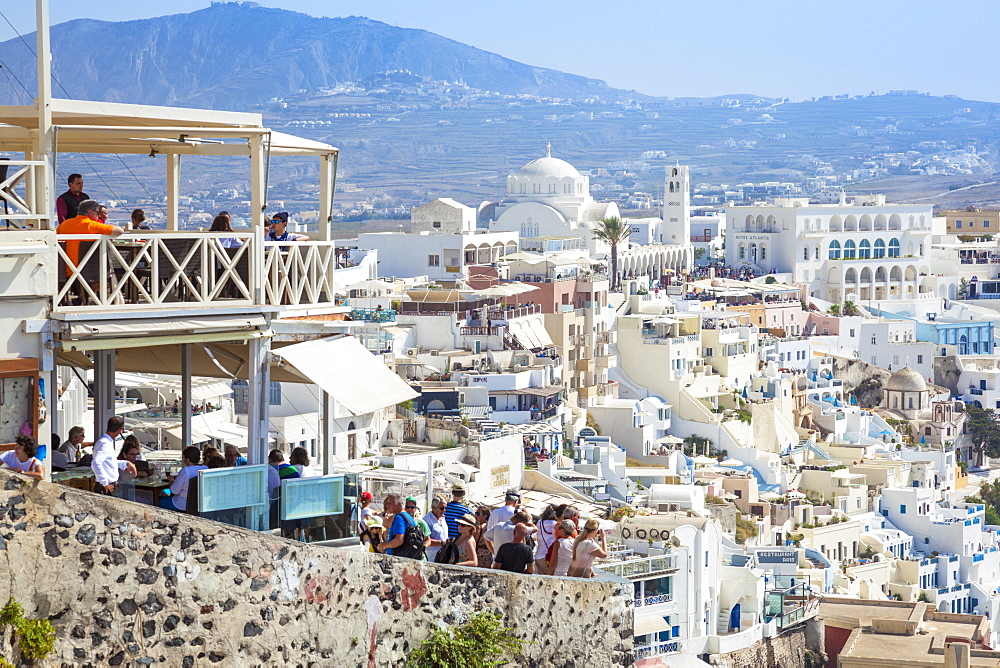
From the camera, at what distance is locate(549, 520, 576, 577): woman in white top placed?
10.4m

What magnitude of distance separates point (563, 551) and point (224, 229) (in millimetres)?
2908

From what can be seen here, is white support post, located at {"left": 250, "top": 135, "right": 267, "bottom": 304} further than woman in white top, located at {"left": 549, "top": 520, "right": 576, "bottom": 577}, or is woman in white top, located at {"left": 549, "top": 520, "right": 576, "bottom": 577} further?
woman in white top, located at {"left": 549, "top": 520, "right": 576, "bottom": 577}

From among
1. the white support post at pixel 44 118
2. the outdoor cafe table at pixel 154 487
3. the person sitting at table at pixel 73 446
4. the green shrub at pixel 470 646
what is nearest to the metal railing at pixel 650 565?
the person sitting at table at pixel 73 446

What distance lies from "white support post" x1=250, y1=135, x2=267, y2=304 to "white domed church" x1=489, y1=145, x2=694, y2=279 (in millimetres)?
72968

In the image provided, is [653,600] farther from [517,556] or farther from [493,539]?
[517,556]

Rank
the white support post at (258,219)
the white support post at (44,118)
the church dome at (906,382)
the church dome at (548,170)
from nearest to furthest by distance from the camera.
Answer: the white support post at (44,118)
the white support post at (258,219)
the church dome at (906,382)
the church dome at (548,170)

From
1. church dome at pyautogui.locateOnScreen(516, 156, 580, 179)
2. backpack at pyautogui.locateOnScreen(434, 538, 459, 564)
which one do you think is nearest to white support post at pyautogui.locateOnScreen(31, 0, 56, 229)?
backpack at pyautogui.locateOnScreen(434, 538, 459, 564)

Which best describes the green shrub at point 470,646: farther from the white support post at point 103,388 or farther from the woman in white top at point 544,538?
the white support post at point 103,388

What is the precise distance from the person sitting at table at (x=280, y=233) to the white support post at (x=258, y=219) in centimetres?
62

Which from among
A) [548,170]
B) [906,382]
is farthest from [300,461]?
[548,170]

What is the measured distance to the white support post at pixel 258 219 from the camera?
33.1 ft

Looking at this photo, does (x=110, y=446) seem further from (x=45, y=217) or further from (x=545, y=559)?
(x=545, y=559)

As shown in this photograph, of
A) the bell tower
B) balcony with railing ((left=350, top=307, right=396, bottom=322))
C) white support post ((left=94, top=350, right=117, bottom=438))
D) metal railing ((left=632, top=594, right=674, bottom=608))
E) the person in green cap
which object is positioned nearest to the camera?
the person in green cap

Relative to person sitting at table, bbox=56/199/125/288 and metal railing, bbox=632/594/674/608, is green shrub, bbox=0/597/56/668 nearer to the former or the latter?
person sitting at table, bbox=56/199/125/288
